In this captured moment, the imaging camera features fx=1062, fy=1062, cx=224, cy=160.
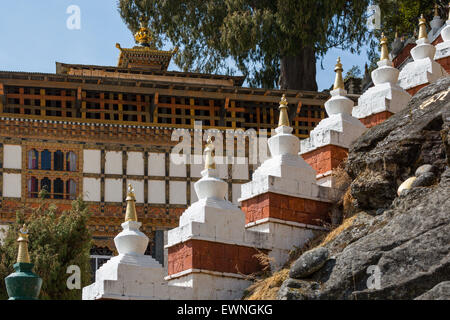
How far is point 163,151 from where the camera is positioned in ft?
112

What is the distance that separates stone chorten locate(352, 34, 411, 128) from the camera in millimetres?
18297

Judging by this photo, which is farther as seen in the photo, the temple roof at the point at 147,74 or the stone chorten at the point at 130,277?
the temple roof at the point at 147,74

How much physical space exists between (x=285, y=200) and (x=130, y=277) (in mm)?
3047

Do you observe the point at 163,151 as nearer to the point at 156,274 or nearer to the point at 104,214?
the point at 104,214

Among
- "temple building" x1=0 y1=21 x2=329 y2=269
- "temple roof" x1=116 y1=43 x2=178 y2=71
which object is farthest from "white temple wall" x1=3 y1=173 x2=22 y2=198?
"temple roof" x1=116 y1=43 x2=178 y2=71

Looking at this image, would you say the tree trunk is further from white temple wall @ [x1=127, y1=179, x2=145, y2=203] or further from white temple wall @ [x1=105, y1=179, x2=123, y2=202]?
white temple wall @ [x1=105, y1=179, x2=123, y2=202]

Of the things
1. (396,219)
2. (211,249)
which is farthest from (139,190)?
(396,219)

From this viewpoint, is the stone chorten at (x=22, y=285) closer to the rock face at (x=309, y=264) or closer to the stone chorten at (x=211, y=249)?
the stone chorten at (x=211, y=249)

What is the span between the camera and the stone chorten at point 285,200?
16.1 metres

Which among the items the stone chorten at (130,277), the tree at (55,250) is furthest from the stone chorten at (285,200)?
the tree at (55,250)

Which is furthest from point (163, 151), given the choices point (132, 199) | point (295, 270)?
point (295, 270)

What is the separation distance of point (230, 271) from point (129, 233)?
1.64 m

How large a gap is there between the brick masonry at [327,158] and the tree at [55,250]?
6.57m

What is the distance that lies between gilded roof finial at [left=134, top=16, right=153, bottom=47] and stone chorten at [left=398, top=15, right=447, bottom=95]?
19266 millimetres
